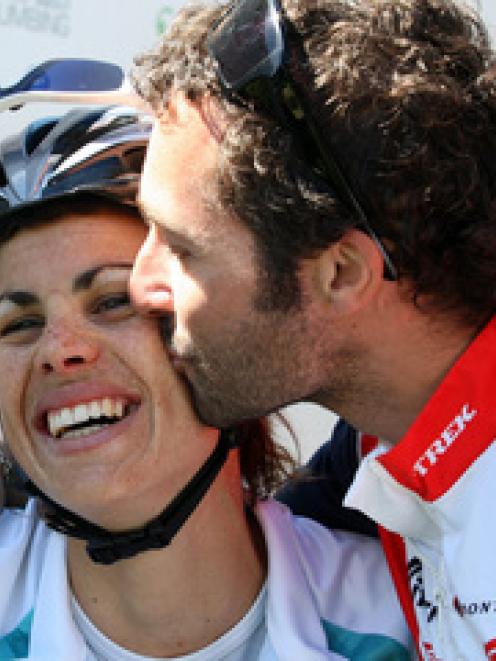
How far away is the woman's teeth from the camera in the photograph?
91.8 inches

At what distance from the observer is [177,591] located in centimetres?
247

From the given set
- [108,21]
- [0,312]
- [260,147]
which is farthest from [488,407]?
[108,21]

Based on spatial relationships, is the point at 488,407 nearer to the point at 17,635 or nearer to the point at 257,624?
the point at 257,624

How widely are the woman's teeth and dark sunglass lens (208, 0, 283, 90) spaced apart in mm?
703

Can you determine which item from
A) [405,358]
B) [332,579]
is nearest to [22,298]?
[405,358]

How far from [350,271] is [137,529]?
72cm

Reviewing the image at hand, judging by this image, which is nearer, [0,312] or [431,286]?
[431,286]

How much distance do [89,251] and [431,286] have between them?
0.73 m

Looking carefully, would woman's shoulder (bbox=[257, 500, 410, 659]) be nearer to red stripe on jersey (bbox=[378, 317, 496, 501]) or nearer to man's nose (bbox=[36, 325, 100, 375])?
red stripe on jersey (bbox=[378, 317, 496, 501])

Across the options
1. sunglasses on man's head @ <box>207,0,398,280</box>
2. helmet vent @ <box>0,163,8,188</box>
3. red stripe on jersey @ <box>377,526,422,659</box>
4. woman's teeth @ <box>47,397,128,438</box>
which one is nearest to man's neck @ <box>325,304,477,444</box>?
sunglasses on man's head @ <box>207,0,398,280</box>

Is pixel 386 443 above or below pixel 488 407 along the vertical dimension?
below

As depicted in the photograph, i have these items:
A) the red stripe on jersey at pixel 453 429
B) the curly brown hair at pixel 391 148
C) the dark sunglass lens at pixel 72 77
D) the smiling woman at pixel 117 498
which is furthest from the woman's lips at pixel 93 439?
the dark sunglass lens at pixel 72 77

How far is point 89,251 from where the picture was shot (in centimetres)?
240

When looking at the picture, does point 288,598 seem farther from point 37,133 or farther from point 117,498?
point 37,133
